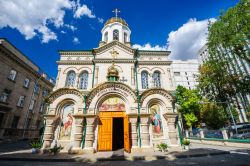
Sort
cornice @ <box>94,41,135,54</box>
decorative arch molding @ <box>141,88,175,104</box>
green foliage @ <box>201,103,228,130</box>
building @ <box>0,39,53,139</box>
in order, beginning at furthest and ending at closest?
green foliage @ <box>201,103,228,130</box>
building @ <box>0,39,53,139</box>
cornice @ <box>94,41,135,54</box>
decorative arch molding @ <box>141,88,175,104</box>

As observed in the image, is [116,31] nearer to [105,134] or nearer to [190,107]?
[105,134]

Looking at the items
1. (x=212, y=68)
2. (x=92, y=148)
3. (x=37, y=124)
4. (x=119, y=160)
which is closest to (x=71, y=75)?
(x=92, y=148)

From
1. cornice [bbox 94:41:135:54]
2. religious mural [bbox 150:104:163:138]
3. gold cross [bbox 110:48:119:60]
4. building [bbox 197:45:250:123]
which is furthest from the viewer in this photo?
building [bbox 197:45:250:123]

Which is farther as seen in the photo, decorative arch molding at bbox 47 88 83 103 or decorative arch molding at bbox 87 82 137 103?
decorative arch molding at bbox 87 82 137 103

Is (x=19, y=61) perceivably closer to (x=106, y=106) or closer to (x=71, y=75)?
(x=71, y=75)

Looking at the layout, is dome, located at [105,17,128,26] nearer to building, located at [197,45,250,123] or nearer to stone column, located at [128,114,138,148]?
building, located at [197,45,250,123]

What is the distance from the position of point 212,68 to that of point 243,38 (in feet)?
33.2

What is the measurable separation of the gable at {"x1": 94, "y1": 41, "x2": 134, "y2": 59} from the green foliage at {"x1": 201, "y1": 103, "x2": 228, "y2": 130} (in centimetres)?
2124

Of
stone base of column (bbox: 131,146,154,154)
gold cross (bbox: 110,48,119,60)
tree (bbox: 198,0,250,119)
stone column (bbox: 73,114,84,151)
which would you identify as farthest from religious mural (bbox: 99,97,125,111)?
tree (bbox: 198,0,250,119)

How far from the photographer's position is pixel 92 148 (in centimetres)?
1155

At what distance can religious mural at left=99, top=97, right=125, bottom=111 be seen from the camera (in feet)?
43.6

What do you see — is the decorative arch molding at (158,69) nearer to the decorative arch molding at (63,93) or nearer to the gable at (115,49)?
the gable at (115,49)

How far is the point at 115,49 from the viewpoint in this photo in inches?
767

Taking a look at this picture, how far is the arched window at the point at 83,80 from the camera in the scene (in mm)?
18281
